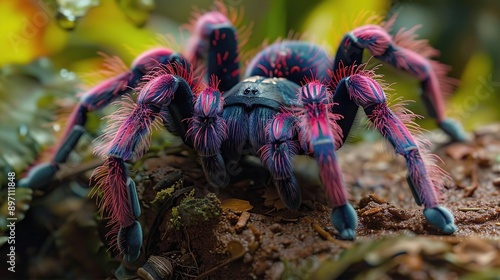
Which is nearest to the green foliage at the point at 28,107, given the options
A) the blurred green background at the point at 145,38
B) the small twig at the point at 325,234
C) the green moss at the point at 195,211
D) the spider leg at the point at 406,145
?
the blurred green background at the point at 145,38

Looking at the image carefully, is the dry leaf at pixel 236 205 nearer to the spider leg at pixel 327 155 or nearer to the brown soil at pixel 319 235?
the brown soil at pixel 319 235

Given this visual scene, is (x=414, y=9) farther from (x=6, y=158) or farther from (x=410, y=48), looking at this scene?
(x=6, y=158)

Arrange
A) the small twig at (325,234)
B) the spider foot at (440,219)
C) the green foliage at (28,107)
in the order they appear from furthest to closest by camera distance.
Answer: the green foliage at (28,107) → the spider foot at (440,219) → the small twig at (325,234)

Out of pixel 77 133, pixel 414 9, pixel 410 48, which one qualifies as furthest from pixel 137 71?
pixel 414 9

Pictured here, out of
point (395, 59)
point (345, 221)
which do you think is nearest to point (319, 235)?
point (345, 221)

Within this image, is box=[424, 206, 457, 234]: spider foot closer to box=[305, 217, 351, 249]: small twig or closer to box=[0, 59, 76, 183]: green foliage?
box=[305, 217, 351, 249]: small twig

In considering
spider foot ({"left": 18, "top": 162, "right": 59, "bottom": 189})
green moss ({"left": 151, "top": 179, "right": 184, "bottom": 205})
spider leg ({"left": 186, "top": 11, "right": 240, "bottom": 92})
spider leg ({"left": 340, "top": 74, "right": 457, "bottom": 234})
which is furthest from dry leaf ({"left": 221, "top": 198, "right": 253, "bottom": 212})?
spider foot ({"left": 18, "top": 162, "right": 59, "bottom": 189})
